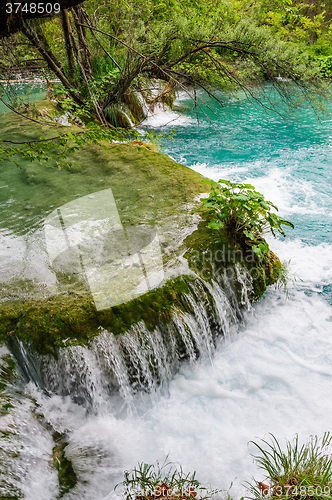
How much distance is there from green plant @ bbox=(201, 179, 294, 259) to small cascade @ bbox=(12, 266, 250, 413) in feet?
2.19

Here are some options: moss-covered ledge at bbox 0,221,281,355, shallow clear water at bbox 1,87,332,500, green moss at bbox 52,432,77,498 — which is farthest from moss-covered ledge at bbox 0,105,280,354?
green moss at bbox 52,432,77,498

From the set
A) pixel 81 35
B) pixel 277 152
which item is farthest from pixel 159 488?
pixel 277 152

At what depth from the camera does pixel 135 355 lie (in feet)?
9.86

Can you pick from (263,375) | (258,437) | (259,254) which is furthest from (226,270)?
(258,437)

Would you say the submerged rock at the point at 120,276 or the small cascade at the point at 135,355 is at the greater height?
the submerged rock at the point at 120,276

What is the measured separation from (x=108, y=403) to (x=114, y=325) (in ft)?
2.49

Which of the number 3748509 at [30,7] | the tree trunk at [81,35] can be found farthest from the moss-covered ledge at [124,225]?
the number 3748509 at [30,7]

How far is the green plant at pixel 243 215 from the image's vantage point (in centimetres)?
351

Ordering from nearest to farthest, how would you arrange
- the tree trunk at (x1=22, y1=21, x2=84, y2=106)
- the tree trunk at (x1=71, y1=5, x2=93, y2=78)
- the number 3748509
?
1. the number 3748509
2. the tree trunk at (x1=22, y1=21, x2=84, y2=106)
3. the tree trunk at (x1=71, y1=5, x2=93, y2=78)

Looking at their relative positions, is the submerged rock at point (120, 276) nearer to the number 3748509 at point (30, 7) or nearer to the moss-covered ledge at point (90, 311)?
the moss-covered ledge at point (90, 311)

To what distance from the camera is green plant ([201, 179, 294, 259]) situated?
3.51 m

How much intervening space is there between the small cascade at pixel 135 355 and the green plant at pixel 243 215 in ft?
2.19

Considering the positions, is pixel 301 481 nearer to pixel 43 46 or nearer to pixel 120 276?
pixel 120 276

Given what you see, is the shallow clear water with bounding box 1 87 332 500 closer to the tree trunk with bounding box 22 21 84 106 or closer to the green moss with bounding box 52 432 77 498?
the green moss with bounding box 52 432 77 498
